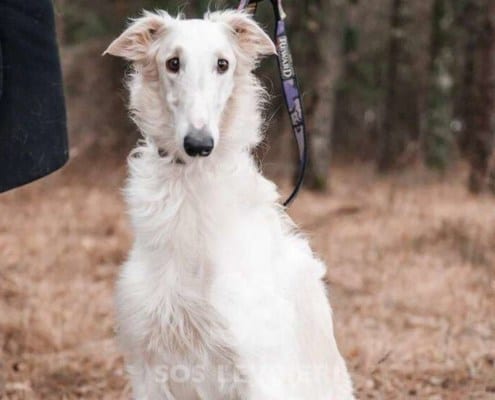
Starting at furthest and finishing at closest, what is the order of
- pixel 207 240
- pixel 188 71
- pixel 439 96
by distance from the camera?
1. pixel 439 96
2. pixel 207 240
3. pixel 188 71

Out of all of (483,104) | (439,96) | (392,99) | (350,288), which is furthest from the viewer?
(439,96)

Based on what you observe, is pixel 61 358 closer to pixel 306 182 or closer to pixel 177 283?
pixel 177 283

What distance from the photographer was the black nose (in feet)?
10.8

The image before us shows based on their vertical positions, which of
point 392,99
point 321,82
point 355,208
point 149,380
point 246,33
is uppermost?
point 246,33

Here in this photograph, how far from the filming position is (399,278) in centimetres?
857

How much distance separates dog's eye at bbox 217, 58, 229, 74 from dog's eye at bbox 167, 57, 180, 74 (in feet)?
0.51

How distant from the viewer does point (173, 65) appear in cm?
347

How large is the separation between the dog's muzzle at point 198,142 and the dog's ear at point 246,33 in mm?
521

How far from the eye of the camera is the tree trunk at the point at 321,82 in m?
13.5

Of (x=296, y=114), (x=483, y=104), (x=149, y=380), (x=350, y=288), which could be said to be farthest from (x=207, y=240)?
(x=483, y=104)

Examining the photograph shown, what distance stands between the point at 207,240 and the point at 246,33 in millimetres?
846

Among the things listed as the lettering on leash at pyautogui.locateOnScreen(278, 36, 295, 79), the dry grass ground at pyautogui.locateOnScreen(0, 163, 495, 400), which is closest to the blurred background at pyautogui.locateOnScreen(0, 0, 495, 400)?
the dry grass ground at pyautogui.locateOnScreen(0, 163, 495, 400)

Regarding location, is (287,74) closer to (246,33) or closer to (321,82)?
(246,33)

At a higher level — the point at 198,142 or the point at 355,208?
the point at 198,142
